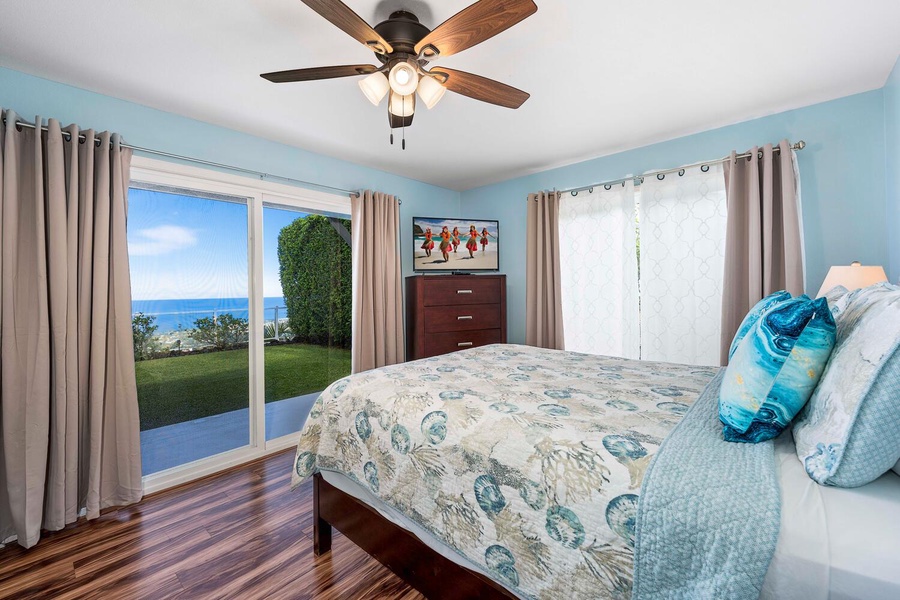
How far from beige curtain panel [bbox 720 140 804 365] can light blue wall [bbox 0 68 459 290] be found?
2.81m

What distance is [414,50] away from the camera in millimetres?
1596

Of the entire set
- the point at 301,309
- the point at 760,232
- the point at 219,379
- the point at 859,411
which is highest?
the point at 760,232

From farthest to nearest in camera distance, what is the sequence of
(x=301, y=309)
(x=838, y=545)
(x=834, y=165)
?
(x=301, y=309) → (x=834, y=165) → (x=838, y=545)

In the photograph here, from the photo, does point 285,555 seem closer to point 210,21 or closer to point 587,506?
point 587,506

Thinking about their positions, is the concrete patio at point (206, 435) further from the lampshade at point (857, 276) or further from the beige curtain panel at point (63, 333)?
the lampshade at point (857, 276)

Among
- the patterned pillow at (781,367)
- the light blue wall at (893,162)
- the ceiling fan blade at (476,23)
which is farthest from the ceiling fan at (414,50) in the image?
the light blue wall at (893,162)

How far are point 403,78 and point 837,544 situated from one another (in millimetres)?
1906

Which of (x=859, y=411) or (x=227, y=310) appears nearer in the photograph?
(x=859, y=411)

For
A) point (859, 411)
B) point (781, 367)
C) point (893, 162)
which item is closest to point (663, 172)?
point (893, 162)

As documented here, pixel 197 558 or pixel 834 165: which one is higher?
pixel 834 165

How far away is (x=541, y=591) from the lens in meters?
1.02

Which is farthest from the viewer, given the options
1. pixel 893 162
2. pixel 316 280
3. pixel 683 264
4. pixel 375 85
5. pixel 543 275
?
pixel 543 275

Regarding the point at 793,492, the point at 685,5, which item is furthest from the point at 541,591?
the point at 685,5

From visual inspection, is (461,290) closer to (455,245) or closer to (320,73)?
(455,245)
